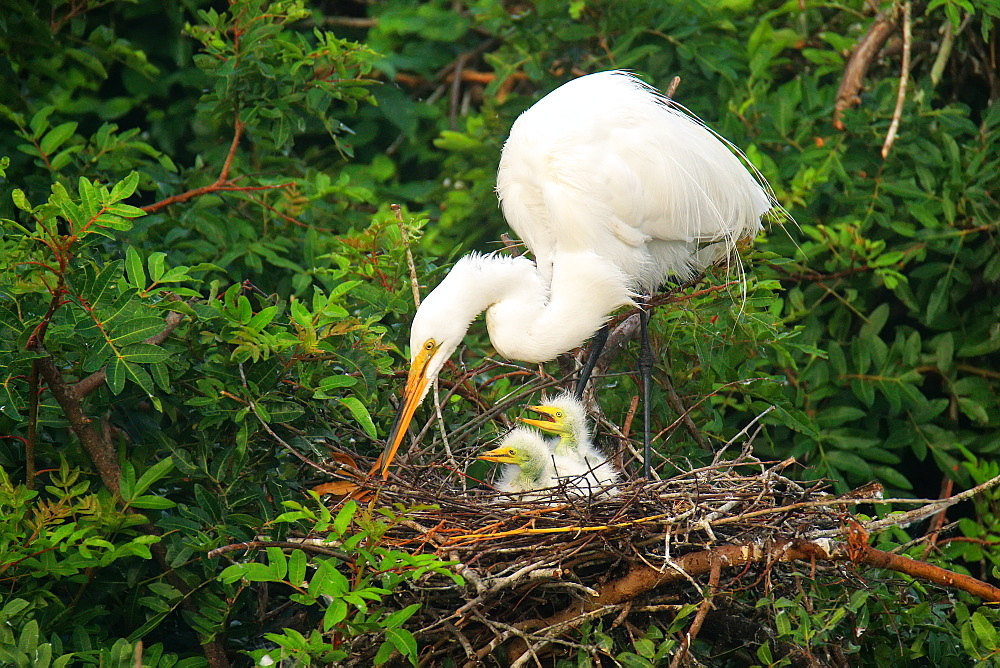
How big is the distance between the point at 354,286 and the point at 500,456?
1.85 ft

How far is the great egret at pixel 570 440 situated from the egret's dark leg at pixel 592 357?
24 cm

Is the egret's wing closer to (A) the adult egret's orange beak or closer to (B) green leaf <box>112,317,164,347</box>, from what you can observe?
(A) the adult egret's orange beak

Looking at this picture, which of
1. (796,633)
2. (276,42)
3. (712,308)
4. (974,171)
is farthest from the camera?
(974,171)

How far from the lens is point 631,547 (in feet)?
7.14

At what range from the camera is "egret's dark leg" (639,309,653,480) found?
9.09 ft

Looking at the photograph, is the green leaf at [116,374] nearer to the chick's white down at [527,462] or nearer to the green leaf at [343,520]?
the green leaf at [343,520]

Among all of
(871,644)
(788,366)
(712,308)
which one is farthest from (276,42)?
(871,644)

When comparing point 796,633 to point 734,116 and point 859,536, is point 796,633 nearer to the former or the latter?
point 859,536

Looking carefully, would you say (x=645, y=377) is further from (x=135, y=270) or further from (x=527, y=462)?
(x=135, y=270)

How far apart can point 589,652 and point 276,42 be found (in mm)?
2024

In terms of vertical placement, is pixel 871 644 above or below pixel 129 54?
below

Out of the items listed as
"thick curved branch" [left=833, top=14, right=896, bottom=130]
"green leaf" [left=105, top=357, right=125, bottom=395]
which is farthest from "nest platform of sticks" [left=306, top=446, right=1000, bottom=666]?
"thick curved branch" [left=833, top=14, right=896, bottom=130]

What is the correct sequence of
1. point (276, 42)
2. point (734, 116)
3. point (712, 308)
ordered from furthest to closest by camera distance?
point (734, 116) < point (276, 42) < point (712, 308)

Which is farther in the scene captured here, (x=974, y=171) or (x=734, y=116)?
(x=734, y=116)
